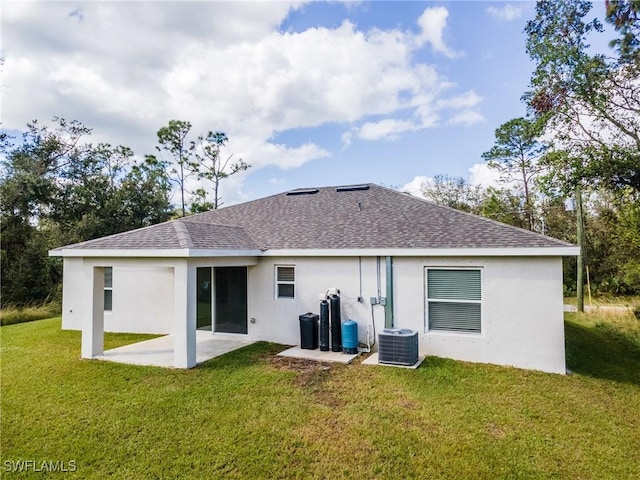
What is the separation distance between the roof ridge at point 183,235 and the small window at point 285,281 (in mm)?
2723

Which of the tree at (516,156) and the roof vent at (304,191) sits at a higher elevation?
the tree at (516,156)

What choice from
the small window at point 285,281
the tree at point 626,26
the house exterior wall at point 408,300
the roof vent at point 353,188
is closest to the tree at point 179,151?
the roof vent at point 353,188

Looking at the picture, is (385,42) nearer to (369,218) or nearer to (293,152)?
(369,218)

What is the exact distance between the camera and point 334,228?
34.4ft

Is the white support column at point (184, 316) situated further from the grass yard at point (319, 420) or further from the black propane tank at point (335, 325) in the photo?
the black propane tank at point (335, 325)

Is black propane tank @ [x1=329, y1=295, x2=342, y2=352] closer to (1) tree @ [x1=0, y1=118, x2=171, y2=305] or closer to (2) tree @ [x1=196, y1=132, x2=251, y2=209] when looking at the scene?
(1) tree @ [x1=0, y1=118, x2=171, y2=305]

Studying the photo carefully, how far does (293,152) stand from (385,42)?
1257 cm

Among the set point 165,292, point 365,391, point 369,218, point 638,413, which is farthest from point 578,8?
point 165,292

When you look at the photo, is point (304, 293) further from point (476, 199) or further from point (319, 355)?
point (476, 199)

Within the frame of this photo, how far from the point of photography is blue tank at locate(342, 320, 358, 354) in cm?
870

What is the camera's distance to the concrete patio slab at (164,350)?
330 inches

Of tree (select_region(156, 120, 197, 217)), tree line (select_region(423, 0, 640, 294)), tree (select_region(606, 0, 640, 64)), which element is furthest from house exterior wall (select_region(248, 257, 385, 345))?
tree (select_region(156, 120, 197, 217))

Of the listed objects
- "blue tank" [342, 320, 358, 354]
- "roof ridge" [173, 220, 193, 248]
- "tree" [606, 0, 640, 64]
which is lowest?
"blue tank" [342, 320, 358, 354]

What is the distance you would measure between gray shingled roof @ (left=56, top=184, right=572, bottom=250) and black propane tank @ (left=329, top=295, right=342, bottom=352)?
4.64ft
